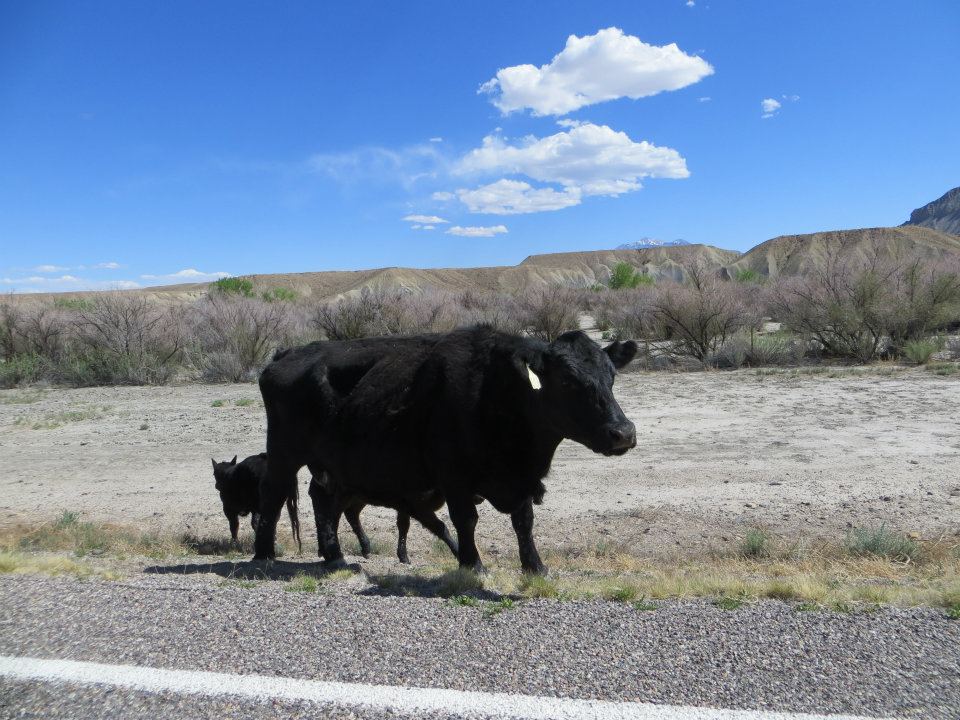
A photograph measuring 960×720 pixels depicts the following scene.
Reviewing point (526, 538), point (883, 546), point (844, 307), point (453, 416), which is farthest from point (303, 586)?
point (844, 307)

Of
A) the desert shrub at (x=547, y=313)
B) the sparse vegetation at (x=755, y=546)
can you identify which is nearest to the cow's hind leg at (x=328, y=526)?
the sparse vegetation at (x=755, y=546)

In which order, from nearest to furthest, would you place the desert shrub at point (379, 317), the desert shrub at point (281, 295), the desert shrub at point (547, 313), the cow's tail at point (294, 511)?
1. the cow's tail at point (294, 511)
2. the desert shrub at point (379, 317)
3. the desert shrub at point (547, 313)
4. the desert shrub at point (281, 295)

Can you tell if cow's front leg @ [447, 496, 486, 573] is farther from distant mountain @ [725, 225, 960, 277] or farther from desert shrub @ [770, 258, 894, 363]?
distant mountain @ [725, 225, 960, 277]

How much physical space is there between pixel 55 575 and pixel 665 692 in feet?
15.3

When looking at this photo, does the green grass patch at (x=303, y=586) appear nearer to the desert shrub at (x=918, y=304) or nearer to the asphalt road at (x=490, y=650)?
the asphalt road at (x=490, y=650)

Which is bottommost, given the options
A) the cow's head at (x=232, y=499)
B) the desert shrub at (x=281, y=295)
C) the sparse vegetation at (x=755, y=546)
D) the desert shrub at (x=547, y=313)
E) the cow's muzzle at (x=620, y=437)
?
the sparse vegetation at (x=755, y=546)

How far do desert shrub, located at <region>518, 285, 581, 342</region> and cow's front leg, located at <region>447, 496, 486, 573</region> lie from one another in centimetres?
2777

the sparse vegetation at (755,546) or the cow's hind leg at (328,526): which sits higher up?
the cow's hind leg at (328,526)

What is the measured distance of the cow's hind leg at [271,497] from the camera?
7473 mm

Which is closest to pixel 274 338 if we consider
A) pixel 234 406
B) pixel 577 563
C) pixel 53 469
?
pixel 234 406

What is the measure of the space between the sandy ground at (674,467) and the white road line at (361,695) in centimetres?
486

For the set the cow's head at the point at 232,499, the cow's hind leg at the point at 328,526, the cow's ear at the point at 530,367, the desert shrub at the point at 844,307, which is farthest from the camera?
the desert shrub at the point at 844,307

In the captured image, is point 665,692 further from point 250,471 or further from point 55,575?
point 250,471

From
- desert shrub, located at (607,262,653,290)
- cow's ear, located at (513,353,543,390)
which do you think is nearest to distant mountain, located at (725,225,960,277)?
desert shrub, located at (607,262,653,290)
